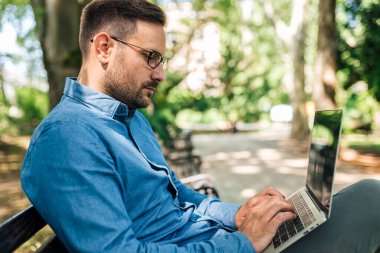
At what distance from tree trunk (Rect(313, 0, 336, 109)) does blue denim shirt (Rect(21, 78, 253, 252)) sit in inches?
374

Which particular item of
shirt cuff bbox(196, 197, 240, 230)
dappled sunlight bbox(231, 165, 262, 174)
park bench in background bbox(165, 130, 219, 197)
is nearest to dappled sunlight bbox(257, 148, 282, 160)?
dappled sunlight bbox(231, 165, 262, 174)

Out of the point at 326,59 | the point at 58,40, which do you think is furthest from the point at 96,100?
the point at 326,59

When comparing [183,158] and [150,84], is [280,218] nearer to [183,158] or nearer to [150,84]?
[150,84]

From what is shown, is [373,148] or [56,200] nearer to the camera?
[56,200]

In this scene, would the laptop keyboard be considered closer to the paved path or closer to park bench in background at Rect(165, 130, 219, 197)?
park bench in background at Rect(165, 130, 219, 197)

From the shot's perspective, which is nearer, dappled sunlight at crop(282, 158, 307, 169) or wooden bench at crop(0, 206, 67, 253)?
wooden bench at crop(0, 206, 67, 253)

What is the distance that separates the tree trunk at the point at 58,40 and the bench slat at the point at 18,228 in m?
4.38

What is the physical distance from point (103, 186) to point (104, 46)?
66cm

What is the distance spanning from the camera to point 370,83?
436 inches

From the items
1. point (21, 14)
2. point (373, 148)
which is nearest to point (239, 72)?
point (373, 148)

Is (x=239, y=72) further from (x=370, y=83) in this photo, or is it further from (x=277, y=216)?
(x=277, y=216)

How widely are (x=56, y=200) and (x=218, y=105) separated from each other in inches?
961

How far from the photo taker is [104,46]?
163cm

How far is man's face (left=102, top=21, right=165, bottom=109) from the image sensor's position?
1.62 metres
